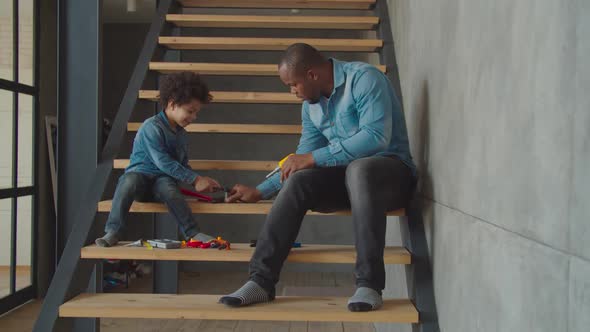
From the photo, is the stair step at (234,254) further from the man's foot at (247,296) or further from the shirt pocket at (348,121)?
the shirt pocket at (348,121)

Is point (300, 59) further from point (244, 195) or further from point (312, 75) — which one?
point (244, 195)

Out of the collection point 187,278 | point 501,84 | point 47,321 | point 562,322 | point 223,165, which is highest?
point 501,84

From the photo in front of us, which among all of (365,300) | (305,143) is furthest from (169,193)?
(365,300)

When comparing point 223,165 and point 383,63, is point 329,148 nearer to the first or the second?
point 223,165

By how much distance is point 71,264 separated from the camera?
7.59 feet

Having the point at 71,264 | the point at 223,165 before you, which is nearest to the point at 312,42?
the point at 223,165

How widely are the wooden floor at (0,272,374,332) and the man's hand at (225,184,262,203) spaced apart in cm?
105

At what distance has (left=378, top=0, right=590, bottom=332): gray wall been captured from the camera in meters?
1.03

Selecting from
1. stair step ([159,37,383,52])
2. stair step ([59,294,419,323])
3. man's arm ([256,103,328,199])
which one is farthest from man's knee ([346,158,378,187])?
stair step ([159,37,383,52])

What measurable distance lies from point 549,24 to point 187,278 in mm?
4460

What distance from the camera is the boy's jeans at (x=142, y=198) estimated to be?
2.51 metres

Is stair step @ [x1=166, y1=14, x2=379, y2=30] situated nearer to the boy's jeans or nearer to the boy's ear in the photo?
the boy's ear

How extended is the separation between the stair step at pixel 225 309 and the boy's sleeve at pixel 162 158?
64cm

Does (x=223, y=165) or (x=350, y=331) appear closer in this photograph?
(x=223, y=165)
